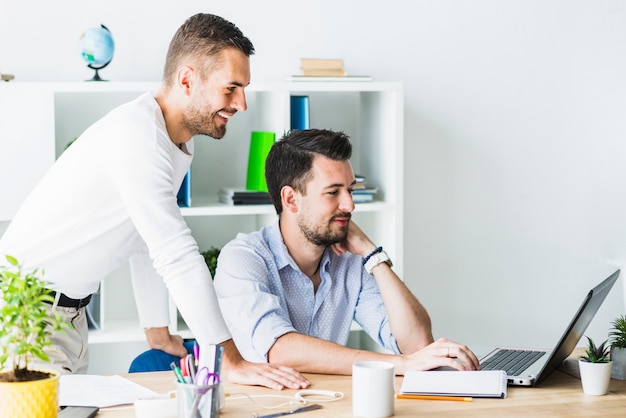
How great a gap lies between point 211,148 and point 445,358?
183 centimetres

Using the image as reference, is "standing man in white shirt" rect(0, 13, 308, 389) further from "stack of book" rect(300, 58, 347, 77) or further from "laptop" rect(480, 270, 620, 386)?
"stack of book" rect(300, 58, 347, 77)

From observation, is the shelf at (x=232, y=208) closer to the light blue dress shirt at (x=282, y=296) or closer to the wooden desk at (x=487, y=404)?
the light blue dress shirt at (x=282, y=296)

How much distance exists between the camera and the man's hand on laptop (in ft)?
6.61

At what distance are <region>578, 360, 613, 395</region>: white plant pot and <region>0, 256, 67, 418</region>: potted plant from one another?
114 cm

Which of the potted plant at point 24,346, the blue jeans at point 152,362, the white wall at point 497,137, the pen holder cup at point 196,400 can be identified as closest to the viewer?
the potted plant at point 24,346

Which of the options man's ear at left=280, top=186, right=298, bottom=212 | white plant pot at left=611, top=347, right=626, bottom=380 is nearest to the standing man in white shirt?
man's ear at left=280, top=186, right=298, bottom=212

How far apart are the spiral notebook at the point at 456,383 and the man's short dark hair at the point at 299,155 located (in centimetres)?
79

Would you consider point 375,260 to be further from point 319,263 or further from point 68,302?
point 68,302

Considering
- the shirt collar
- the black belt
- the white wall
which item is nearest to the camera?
the black belt

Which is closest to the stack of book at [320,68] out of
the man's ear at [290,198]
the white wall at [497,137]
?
the white wall at [497,137]

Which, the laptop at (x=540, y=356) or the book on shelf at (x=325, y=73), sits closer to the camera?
the laptop at (x=540, y=356)

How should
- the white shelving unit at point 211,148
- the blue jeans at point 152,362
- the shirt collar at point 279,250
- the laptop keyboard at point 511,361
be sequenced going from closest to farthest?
1. the laptop keyboard at point 511,361
2. the blue jeans at point 152,362
3. the shirt collar at point 279,250
4. the white shelving unit at point 211,148

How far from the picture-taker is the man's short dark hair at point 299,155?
101 inches

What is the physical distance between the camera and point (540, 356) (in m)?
2.21
